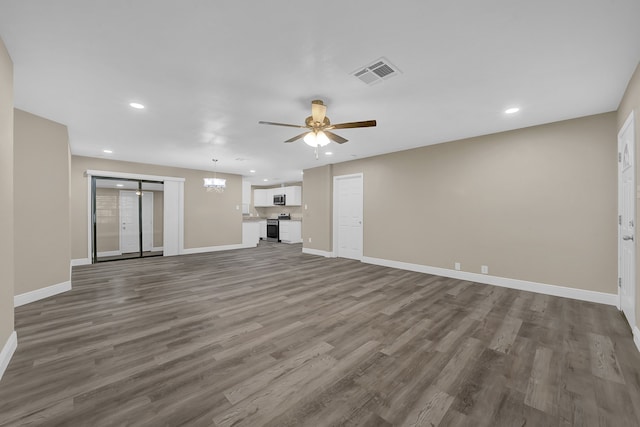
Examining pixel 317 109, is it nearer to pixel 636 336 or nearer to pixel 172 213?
pixel 636 336

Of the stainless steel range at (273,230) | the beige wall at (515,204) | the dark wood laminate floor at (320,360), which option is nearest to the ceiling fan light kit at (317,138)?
the dark wood laminate floor at (320,360)

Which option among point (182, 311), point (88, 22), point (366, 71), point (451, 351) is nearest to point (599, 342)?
point (451, 351)

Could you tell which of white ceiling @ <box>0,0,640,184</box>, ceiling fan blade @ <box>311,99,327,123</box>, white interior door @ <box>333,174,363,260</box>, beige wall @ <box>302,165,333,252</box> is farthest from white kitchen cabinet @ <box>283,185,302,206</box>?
ceiling fan blade @ <box>311,99,327,123</box>

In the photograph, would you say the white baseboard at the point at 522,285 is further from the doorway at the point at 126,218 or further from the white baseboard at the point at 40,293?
the doorway at the point at 126,218

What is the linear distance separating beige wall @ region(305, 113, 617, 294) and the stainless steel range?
6.09 meters

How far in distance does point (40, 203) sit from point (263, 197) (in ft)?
27.5

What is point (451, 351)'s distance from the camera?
2.26m

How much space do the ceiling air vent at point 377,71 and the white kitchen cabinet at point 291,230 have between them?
27.0 ft

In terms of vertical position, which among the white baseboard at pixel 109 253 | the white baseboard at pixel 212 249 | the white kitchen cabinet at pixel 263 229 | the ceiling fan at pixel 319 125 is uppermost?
the ceiling fan at pixel 319 125

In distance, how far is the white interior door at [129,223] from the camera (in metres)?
6.98

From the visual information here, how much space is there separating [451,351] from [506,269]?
2.75 metres

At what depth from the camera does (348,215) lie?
6812 mm

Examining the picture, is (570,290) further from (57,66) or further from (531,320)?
(57,66)

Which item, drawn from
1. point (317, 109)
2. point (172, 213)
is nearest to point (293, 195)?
point (172, 213)
